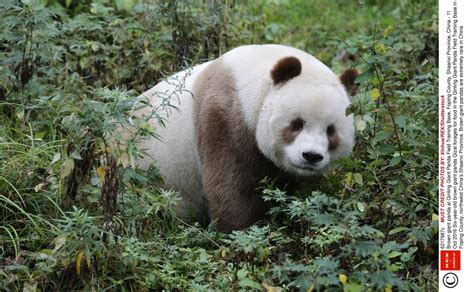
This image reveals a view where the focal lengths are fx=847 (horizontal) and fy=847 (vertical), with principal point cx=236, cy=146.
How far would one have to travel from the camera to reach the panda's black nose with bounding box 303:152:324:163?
18.2 ft

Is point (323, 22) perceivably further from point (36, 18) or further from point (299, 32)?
point (36, 18)

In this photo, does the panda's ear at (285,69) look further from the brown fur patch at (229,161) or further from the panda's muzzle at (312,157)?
the panda's muzzle at (312,157)

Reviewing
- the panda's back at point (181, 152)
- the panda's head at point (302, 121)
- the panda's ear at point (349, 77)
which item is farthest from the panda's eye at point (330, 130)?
the panda's back at point (181, 152)

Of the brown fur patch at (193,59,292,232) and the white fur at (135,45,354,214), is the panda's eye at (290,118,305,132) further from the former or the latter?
the brown fur patch at (193,59,292,232)

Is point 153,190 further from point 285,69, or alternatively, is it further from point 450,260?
point 450,260

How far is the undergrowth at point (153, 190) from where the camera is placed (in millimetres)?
4598

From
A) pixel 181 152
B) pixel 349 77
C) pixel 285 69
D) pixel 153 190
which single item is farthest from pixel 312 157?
pixel 181 152

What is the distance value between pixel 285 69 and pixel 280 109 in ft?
0.89

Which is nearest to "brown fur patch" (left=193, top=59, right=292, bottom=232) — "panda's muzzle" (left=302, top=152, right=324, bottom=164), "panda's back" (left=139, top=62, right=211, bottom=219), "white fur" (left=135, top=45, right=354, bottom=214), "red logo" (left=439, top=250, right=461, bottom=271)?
"white fur" (left=135, top=45, right=354, bottom=214)

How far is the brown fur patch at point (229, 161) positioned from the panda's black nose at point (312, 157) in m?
0.45

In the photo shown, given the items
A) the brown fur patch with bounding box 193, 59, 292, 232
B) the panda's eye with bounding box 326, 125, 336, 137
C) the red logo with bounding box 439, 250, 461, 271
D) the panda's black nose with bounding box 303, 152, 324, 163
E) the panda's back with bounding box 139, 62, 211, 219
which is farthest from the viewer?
the panda's back with bounding box 139, 62, 211, 219

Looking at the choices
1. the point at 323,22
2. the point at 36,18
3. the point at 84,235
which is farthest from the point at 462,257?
the point at 323,22

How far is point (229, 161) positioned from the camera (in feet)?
19.4

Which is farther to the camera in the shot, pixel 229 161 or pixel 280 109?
pixel 229 161
